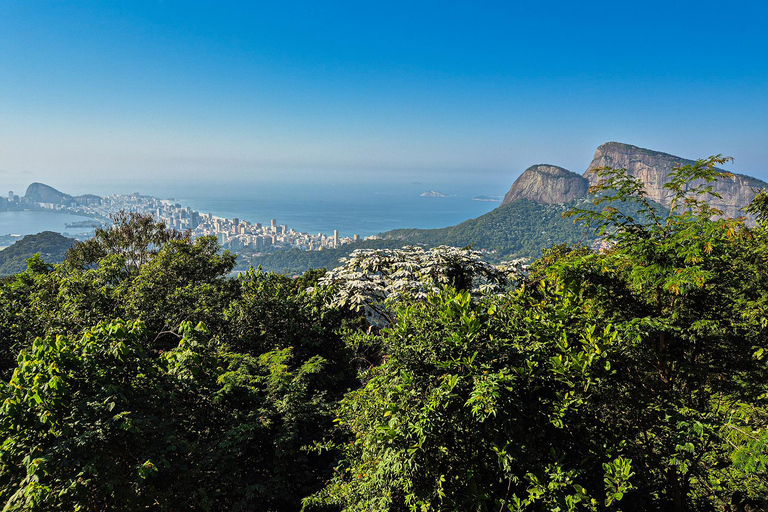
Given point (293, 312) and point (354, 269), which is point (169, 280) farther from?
point (354, 269)

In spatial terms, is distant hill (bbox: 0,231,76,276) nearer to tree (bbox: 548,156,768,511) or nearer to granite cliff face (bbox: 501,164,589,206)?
tree (bbox: 548,156,768,511)

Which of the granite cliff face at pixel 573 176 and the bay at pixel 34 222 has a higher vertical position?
the granite cliff face at pixel 573 176

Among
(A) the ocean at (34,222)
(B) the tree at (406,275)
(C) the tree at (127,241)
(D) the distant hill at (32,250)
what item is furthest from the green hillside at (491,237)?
(A) the ocean at (34,222)

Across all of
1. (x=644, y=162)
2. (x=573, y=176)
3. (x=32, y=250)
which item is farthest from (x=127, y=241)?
(x=644, y=162)

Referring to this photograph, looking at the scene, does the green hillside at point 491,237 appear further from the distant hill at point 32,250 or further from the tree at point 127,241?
the tree at point 127,241

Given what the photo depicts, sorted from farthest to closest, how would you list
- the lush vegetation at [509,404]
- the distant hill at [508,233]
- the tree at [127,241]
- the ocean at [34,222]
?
the ocean at [34,222] < the distant hill at [508,233] < the tree at [127,241] < the lush vegetation at [509,404]

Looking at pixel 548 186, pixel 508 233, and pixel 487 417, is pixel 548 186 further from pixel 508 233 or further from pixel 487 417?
pixel 487 417

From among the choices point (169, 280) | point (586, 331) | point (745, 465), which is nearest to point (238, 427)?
point (586, 331)
